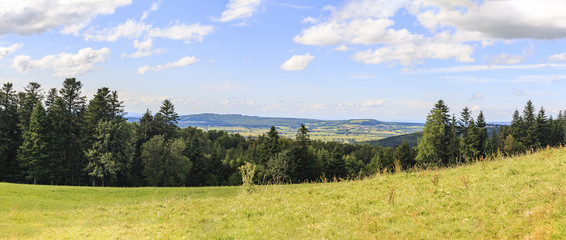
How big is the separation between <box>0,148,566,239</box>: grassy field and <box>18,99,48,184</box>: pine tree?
131 feet

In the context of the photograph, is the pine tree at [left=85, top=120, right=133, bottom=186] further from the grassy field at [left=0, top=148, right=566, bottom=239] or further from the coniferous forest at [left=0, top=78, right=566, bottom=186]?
the grassy field at [left=0, top=148, right=566, bottom=239]

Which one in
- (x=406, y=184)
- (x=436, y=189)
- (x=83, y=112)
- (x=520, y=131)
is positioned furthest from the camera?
(x=520, y=131)

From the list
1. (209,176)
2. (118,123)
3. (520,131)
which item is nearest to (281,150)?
(209,176)

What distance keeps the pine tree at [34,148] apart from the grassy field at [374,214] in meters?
39.8

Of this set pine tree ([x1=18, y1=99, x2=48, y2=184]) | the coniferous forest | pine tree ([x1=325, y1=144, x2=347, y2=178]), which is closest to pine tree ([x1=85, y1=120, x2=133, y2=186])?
the coniferous forest

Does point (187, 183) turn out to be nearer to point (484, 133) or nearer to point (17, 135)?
point (17, 135)

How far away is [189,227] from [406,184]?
30.8 ft

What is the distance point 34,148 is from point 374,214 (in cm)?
5637

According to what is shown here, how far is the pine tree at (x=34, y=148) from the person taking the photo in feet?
162

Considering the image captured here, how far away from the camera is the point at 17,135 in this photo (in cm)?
5391

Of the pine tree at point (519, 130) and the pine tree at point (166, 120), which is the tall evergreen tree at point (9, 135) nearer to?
the pine tree at point (166, 120)

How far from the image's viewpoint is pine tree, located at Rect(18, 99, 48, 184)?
49.4m

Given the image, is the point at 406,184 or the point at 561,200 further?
the point at 406,184

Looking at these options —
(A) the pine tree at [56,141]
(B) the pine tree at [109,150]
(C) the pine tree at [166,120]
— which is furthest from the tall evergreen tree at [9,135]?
(C) the pine tree at [166,120]
